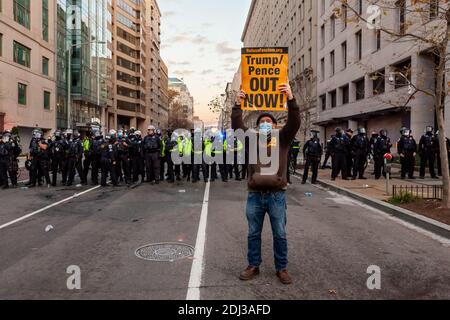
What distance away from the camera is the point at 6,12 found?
31141 mm

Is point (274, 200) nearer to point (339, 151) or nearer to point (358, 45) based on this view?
point (339, 151)

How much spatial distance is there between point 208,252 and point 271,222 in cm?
152

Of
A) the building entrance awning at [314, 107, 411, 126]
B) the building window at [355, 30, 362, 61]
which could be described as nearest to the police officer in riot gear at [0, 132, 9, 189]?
the building entrance awning at [314, 107, 411, 126]

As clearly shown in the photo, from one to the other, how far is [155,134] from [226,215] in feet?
24.8

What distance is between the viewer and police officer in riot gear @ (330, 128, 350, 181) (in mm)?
15680

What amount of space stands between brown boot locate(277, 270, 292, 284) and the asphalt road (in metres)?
0.07

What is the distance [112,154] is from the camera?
14820 mm

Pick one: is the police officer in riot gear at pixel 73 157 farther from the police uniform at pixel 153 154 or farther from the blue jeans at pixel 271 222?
the blue jeans at pixel 271 222

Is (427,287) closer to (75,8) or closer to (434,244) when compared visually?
(434,244)

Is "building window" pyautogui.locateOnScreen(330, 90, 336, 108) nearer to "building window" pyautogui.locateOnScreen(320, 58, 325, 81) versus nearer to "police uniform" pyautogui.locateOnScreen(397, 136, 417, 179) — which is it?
"building window" pyautogui.locateOnScreen(320, 58, 325, 81)

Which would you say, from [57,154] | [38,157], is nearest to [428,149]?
[57,154]

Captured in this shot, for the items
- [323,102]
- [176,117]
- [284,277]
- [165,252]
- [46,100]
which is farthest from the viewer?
[176,117]

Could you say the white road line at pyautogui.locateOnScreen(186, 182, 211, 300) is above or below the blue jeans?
below

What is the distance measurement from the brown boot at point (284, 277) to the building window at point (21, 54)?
34.1m
